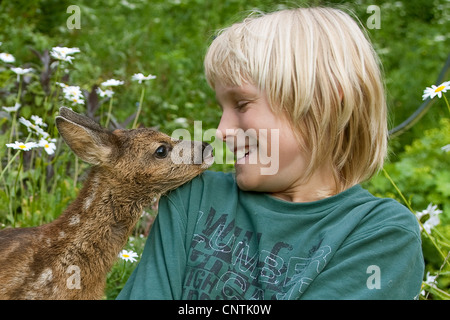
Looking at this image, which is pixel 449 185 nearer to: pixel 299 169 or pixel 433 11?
pixel 299 169

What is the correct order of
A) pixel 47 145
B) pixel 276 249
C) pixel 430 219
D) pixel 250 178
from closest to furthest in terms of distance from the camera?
pixel 276 249
pixel 250 178
pixel 430 219
pixel 47 145

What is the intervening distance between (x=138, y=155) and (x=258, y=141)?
2.09ft

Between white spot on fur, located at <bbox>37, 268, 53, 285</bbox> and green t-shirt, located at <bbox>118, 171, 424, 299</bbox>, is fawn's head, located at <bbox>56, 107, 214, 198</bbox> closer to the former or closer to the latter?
green t-shirt, located at <bbox>118, 171, 424, 299</bbox>

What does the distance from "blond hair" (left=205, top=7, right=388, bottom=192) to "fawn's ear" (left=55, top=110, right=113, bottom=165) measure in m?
0.59

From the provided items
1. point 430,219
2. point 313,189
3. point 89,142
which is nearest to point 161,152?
point 89,142

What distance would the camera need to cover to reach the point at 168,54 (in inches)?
Answer: 259

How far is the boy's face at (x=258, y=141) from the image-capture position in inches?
99.3

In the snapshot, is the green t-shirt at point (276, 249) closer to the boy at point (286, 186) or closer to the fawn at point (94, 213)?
the boy at point (286, 186)

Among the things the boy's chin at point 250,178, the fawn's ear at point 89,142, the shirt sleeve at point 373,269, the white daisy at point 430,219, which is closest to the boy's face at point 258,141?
the boy's chin at point 250,178

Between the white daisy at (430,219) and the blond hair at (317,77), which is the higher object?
the blond hair at (317,77)

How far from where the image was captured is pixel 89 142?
112 inches

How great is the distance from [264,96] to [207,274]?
2.48 feet

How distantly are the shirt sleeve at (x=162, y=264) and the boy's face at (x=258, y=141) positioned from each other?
0.34m

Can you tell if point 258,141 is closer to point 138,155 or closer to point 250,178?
point 250,178
